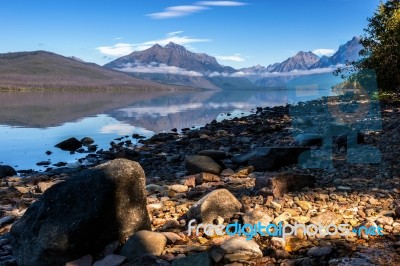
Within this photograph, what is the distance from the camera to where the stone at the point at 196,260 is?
6156 millimetres

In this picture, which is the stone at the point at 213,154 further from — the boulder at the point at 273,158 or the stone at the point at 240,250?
the stone at the point at 240,250

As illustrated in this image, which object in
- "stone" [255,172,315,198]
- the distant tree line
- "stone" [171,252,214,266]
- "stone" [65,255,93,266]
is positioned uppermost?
the distant tree line

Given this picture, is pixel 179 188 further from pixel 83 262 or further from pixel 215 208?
pixel 83 262

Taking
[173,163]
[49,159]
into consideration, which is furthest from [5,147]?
[173,163]

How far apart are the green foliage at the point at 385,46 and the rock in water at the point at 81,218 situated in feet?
86.7

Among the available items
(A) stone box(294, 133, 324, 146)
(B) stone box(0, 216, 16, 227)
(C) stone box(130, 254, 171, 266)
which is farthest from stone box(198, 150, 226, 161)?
(C) stone box(130, 254, 171, 266)

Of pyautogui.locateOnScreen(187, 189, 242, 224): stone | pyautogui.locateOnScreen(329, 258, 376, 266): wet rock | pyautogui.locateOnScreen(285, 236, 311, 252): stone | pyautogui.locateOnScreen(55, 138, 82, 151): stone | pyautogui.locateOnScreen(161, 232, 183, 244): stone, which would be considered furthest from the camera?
pyautogui.locateOnScreen(55, 138, 82, 151): stone

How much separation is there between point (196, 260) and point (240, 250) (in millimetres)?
726

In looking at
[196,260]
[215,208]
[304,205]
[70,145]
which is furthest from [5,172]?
[196,260]

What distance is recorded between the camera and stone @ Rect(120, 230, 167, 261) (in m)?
6.71

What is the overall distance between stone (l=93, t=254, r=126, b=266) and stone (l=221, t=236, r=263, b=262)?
5.52 feet

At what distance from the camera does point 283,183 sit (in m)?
9.41

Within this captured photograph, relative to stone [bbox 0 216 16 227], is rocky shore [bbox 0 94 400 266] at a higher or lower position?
higher

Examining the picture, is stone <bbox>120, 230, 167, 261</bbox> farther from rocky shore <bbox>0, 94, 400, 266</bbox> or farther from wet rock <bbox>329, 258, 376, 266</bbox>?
wet rock <bbox>329, 258, 376, 266</bbox>
